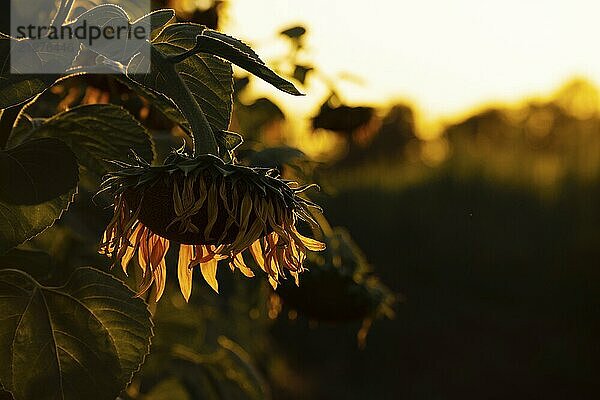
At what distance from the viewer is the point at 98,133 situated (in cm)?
75

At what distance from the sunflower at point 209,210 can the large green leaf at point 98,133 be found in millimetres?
136

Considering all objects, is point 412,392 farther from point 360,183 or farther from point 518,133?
point 518,133

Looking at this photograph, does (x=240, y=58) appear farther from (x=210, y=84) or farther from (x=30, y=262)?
(x=30, y=262)

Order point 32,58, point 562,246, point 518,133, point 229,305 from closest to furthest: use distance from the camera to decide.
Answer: point 32,58 → point 229,305 → point 562,246 → point 518,133

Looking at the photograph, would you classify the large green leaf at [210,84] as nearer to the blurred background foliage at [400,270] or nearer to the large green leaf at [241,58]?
the large green leaf at [241,58]

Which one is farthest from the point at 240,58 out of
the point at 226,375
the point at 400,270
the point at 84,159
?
the point at 400,270

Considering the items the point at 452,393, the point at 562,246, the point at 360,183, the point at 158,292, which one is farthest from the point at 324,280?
the point at 360,183

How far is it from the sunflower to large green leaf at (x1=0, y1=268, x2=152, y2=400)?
0.10 meters

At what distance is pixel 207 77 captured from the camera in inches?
25.1

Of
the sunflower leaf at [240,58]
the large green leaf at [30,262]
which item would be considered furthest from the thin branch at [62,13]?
the large green leaf at [30,262]

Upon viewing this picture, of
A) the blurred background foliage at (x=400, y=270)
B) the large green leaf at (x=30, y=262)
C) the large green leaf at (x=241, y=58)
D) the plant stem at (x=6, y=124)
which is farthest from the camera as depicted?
the blurred background foliage at (x=400, y=270)

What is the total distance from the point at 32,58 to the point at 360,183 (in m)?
10.8

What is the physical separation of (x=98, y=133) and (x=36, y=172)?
0.32 feet

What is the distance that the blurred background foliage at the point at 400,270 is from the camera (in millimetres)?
1158
